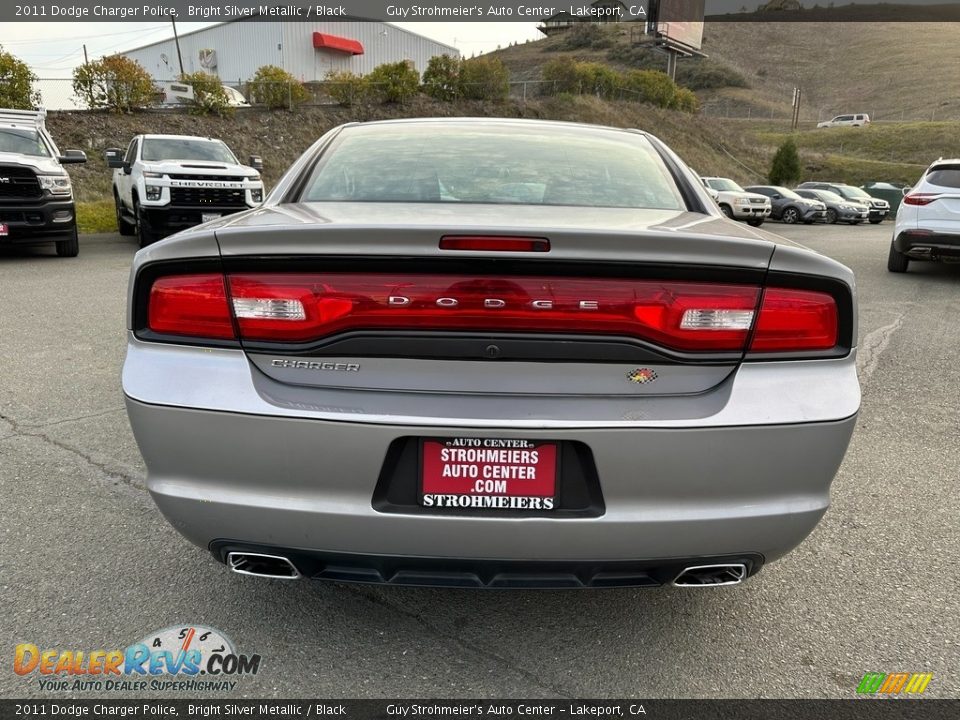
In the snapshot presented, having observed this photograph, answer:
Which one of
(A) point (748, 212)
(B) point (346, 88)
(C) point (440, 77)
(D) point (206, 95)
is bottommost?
(A) point (748, 212)

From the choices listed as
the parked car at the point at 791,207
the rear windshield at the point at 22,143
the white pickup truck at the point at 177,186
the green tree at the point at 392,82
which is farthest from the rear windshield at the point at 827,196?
the rear windshield at the point at 22,143

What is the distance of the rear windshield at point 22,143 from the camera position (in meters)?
10.8

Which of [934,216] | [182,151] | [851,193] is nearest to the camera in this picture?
[934,216]

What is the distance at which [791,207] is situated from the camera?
2581 centimetres

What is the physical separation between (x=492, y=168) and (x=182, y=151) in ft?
39.2

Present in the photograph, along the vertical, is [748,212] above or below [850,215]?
above

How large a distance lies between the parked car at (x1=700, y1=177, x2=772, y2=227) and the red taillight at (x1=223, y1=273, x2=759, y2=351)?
70.4 feet

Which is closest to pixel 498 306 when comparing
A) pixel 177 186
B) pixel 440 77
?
pixel 177 186

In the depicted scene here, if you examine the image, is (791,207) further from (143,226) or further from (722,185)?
(143,226)

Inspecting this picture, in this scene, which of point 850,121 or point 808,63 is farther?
point 808,63

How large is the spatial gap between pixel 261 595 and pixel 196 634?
0.26 m

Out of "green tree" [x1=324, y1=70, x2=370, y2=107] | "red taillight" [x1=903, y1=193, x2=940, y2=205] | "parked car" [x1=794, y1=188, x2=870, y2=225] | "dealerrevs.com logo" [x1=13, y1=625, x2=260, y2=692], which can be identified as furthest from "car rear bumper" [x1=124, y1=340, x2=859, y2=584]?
"green tree" [x1=324, y1=70, x2=370, y2=107]

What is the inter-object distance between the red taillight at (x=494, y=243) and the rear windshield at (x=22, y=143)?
11.4m

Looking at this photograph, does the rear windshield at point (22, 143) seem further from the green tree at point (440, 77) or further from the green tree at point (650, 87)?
the green tree at point (650, 87)
